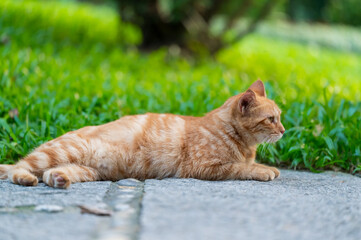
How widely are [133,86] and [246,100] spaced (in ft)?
8.83

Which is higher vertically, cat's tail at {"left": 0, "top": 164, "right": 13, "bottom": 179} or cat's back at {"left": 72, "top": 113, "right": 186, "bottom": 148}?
cat's back at {"left": 72, "top": 113, "right": 186, "bottom": 148}

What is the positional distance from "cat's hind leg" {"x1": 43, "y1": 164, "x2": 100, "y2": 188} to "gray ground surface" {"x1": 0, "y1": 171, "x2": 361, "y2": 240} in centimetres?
6

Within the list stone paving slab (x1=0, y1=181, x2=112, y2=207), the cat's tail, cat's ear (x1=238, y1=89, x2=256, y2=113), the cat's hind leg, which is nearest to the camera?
stone paving slab (x1=0, y1=181, x2=112, y2=207)

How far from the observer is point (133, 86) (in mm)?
5879

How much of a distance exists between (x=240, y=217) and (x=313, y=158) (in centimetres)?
210

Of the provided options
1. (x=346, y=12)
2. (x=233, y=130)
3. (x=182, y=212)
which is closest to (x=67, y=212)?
(x=182, y=212)

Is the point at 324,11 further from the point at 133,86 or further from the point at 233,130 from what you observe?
the point at 233,130

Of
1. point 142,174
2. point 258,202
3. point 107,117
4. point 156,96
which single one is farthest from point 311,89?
point 258,202

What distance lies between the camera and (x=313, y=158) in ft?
13.6

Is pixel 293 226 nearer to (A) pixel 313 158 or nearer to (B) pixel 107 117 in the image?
(A) pixel 313 158

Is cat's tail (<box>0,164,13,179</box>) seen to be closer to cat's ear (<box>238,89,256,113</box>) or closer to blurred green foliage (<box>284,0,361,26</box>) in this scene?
cat's ear (<box>238,89,256,113</box>)

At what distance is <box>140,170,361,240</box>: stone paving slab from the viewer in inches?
81.9

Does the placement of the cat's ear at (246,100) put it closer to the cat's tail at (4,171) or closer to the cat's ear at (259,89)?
the cat's ear at (259,89)

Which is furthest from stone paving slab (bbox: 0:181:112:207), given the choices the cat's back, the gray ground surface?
the cat's back
